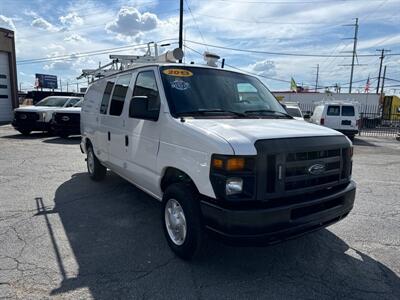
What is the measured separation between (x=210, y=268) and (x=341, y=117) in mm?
14871

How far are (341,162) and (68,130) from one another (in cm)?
1217

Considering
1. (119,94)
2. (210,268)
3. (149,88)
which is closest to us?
(210,268)

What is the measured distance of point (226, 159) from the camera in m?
2.93

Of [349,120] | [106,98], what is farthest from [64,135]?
[349,120]

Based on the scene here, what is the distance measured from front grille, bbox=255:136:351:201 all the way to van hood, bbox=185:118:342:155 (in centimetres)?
7

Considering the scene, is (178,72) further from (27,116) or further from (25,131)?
(25,131)

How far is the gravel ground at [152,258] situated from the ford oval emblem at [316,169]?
105 centimetres

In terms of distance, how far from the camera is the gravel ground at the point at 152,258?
3.09m

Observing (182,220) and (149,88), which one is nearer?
(182,220)

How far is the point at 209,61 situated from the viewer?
5.46 meters

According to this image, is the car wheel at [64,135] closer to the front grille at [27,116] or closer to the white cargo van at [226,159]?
the front grille at [27,116]

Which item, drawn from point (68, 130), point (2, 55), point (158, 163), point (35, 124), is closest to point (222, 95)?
point (158, 163)

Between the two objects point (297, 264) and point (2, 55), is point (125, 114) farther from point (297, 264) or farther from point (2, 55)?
point (2, 55)

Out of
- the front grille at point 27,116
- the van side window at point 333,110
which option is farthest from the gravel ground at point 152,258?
the van side window at point 333,110
